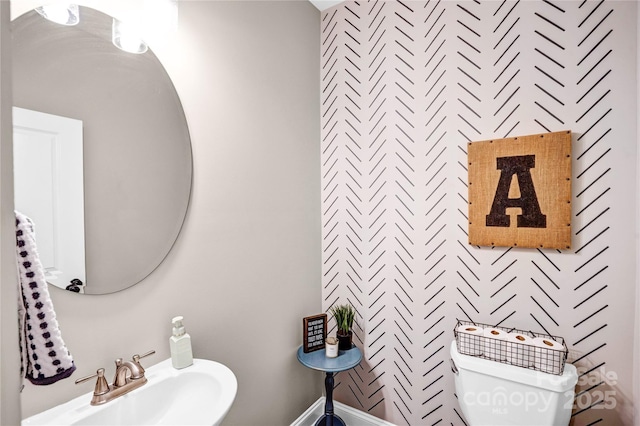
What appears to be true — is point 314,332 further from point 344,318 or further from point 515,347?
point 515,347

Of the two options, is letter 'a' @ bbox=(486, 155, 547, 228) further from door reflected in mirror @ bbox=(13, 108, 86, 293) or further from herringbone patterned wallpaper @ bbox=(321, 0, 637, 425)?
door reflected in mirror @ bbox=(13, 108, 86, 293)

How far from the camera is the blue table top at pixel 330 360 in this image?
1554 millimetres

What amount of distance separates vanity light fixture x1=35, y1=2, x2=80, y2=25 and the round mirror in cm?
2

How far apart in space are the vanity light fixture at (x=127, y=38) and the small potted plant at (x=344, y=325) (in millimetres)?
1539

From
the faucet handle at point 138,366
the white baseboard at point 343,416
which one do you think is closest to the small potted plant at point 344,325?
the white baseboard at point 343,416

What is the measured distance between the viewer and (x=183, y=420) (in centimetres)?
97

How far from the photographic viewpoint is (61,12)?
86cm

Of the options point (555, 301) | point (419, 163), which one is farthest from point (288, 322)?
point (555, 301)

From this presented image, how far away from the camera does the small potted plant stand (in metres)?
1.76

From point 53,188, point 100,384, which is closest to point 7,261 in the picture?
point 53,188

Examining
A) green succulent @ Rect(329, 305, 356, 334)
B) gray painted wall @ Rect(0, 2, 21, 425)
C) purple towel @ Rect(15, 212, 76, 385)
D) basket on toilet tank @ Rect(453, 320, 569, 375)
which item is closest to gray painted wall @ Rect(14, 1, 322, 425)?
green succulent @ Rect(329, 305, 356, 334)

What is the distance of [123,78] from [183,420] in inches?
43.6

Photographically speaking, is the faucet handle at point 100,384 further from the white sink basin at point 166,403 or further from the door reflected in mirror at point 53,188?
the door reflected in mirror at point 53,188

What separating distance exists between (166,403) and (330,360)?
33.8 inches
